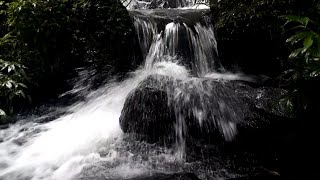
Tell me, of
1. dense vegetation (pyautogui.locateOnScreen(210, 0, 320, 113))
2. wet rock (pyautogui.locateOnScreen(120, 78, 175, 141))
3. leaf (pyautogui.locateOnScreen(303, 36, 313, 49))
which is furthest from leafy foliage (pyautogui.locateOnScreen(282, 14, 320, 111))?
wet rock (pyautogui.locateOnScreen(120, 78, 175, 141))

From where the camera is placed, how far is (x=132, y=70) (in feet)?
20.9

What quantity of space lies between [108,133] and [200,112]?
1.46 metres

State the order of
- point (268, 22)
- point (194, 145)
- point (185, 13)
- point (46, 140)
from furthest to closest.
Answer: point (185, 13)
point (268, 22)
point (46, 140)
point (194, 145)

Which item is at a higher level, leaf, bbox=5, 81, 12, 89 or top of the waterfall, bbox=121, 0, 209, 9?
top of the waterfall, bbox=121, 0, 209, 9

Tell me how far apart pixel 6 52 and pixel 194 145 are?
4.04 meters

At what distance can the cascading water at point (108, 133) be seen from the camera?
3.68 m

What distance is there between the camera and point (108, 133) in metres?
4.46

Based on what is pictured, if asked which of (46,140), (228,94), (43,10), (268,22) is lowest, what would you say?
(46,140)

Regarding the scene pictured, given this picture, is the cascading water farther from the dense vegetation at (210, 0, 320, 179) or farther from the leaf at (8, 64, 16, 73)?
the leaf at (8, 64, 16, 73)

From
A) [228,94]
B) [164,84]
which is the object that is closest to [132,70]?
[164,84]

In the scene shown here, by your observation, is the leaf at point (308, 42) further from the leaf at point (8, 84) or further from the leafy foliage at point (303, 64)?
the leaf at point (8, 84)

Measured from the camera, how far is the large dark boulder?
4031 mm

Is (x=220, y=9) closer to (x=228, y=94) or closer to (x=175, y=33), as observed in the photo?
(x=175, y=33)

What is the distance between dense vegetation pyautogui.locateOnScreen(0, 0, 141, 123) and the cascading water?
482mm
